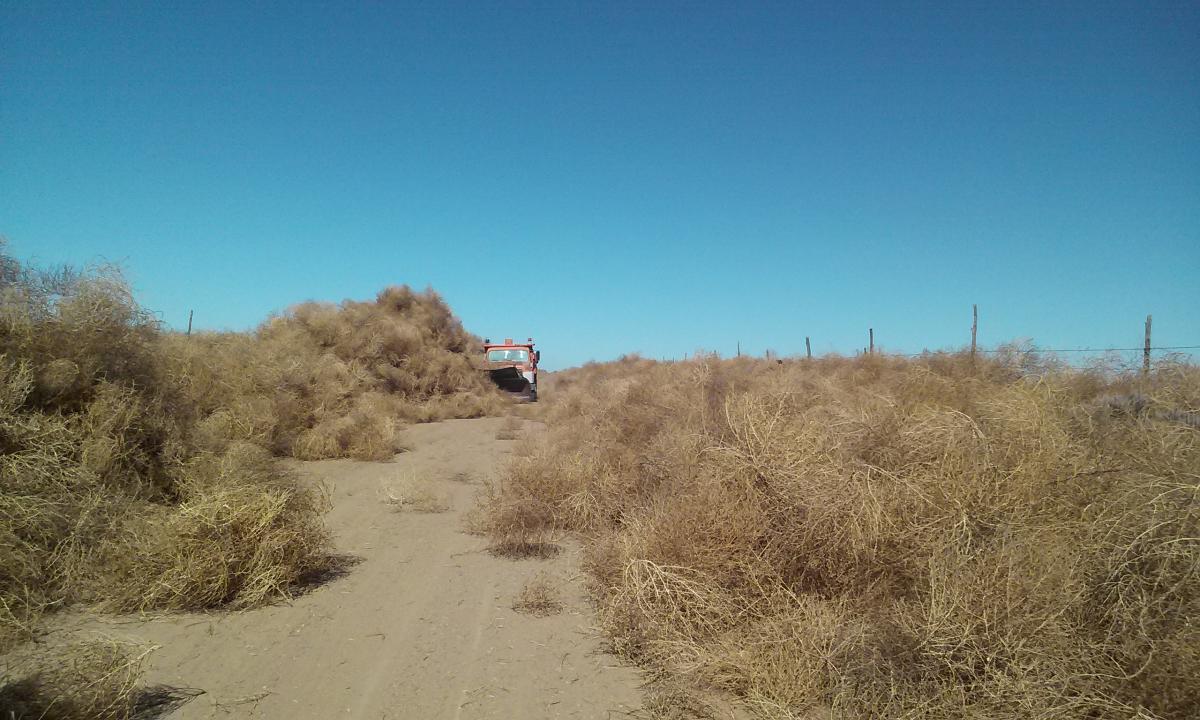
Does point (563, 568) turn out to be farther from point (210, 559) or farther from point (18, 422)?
point (18, 422)

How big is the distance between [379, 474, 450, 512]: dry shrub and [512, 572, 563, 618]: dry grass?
359 centimetres

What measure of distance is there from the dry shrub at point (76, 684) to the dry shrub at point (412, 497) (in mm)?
5154

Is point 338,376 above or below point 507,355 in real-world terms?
below

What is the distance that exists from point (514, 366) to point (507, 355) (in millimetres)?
1080

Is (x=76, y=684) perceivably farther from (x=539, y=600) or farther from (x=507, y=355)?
(x=507, y=355)

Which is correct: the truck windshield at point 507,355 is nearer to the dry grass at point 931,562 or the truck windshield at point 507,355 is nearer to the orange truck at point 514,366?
the orange truck at point 514,366

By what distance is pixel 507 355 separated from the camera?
84.1 ft

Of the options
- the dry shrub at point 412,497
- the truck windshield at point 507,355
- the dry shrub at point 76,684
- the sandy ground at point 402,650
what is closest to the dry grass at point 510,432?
the dry shrub at point 412,497

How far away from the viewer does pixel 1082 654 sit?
2.70 m

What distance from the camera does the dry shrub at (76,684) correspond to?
2.99m

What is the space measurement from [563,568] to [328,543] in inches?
95.9

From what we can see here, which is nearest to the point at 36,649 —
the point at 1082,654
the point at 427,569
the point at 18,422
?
the point at 18,422

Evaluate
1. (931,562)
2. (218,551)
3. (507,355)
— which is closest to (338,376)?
(218,551)

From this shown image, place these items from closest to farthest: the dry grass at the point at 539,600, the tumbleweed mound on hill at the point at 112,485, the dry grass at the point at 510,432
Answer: the tumbleweed mound on hill at the point at 112,485
the dry grass at the point at 539,600
the dry grass at the point at 510,432
